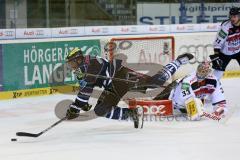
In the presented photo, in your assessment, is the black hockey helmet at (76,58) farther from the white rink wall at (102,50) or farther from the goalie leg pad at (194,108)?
the white rink wall at (102,50)

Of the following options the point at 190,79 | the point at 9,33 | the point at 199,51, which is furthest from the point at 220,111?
the point at 199,51

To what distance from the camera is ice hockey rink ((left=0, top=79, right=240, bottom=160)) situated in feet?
14.6

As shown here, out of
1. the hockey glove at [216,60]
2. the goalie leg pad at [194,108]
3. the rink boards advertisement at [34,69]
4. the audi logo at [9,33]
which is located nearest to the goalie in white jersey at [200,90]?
the goalie leg pad at [194,108]

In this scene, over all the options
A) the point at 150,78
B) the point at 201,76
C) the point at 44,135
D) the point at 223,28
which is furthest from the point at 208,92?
the point at 44,135

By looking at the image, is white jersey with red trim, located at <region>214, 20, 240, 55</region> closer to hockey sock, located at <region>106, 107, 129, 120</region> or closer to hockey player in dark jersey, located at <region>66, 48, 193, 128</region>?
hockey player in dark jersey, located at <region>66, 48, 193, 128</region>

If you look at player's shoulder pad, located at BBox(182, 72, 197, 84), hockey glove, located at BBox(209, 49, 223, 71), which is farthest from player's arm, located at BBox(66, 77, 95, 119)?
hockey glove, located at BBox(209, 49, 223, 71)

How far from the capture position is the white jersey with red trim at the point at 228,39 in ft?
23.5

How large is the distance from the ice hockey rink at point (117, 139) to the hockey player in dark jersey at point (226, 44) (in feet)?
2.81

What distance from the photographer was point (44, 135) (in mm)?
5293

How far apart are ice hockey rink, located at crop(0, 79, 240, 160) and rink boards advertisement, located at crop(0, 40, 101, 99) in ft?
3.60

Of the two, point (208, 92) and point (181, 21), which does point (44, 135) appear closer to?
point (208, 92)

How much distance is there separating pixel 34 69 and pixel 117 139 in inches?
123

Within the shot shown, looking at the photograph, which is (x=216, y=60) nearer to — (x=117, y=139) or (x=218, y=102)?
(x=218, y=102)

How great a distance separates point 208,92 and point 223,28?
122 cm
